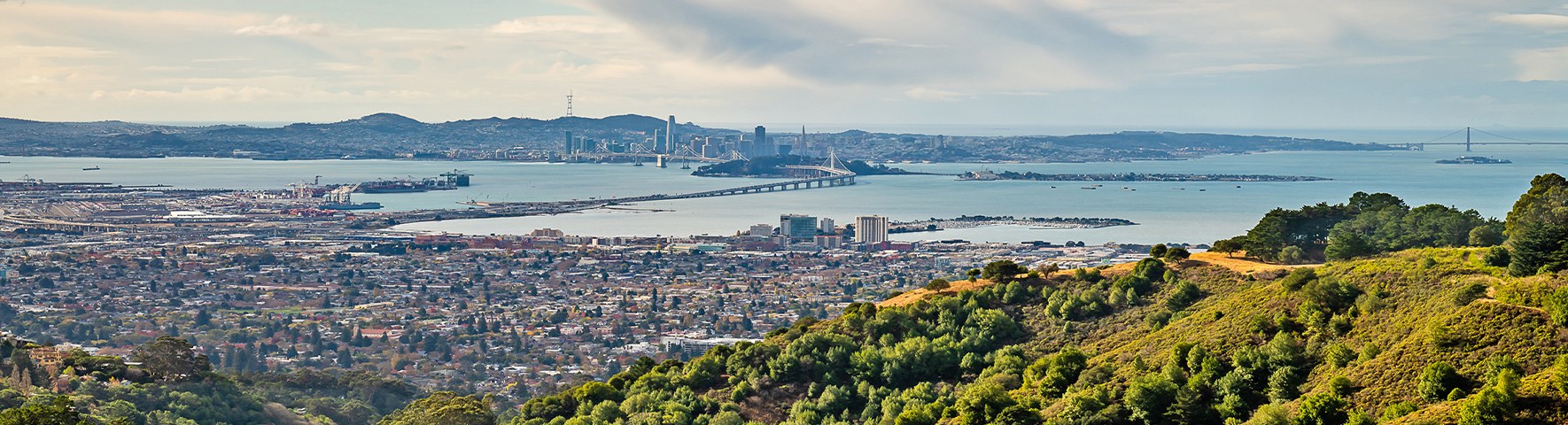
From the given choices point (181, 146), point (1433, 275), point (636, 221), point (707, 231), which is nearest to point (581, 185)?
point (636, 221)

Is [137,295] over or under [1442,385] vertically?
A: under

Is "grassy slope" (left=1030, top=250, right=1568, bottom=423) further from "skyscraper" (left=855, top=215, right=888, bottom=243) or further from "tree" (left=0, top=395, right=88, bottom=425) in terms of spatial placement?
"skyscraper" (left=855, top=215, right=888, bottom=243)

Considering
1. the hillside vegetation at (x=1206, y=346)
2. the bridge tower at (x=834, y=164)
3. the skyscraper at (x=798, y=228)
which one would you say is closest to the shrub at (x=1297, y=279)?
the hillside vegetation at (x=1206, y=346)

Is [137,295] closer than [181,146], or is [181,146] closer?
[137,295]

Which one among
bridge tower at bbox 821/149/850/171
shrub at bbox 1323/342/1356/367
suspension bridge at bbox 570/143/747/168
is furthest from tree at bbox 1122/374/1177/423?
suspension bridge at bbox 570/143/747/168

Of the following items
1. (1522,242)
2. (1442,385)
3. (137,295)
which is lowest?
(137,295)

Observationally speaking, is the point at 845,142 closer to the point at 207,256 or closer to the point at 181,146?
the point at 181,146

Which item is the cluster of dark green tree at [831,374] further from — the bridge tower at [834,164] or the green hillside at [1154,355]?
the bridge tower at [834,164]
